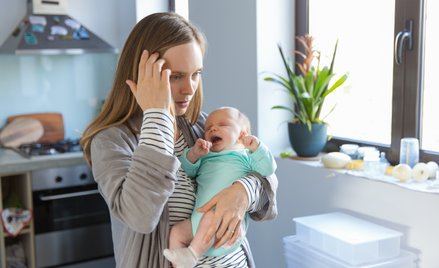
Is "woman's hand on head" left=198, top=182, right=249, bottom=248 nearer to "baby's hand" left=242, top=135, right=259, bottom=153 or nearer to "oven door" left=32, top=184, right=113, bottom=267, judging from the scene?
"baby's hand" left=242, top=135, right=259, bottom=153

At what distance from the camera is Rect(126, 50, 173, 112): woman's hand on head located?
1.21m

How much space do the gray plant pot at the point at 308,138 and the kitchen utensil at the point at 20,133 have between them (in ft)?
6.14

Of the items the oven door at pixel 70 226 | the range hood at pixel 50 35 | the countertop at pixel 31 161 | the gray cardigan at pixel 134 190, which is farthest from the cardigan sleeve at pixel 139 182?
the range hood at pixel 50 35

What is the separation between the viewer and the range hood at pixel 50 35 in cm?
333

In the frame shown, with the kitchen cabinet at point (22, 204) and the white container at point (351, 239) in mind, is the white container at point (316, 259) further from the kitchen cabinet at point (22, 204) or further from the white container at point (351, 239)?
the kitchen cabinet at point (22, 204)

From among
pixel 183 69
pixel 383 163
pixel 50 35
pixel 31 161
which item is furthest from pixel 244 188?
pixel 50 35

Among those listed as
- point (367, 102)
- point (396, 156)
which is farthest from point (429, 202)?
point (367, 102)

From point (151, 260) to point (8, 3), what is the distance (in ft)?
9.13

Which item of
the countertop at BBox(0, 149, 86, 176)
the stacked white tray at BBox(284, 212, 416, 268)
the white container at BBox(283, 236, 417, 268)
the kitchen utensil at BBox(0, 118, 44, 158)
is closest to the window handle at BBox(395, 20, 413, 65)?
the stacked white tray at BBox(284, 212, 416, 268)

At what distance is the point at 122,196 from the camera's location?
1.17 m

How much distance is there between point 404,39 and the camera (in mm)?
2145

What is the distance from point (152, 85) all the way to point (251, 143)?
0.35 metres

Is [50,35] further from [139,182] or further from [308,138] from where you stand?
[139,182]

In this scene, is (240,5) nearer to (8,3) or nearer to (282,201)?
(282,201)
